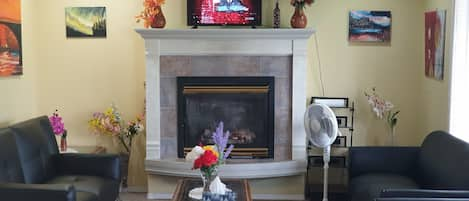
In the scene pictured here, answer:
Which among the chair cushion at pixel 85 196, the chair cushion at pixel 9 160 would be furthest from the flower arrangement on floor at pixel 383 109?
the chair cushion at pixel 9 160

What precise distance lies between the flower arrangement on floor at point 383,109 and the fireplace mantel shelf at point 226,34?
972 millimetres

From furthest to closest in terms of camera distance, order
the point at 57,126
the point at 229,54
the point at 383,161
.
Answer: the point at 229,54 → the point at 57,126 → the point at 383,161

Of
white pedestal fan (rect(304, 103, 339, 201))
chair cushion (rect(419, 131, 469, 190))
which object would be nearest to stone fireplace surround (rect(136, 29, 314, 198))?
white pedestal fan (rect(304, 103, 339, 201))

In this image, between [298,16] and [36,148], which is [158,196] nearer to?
[36,148]

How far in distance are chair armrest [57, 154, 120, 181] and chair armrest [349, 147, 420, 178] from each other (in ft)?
6.77

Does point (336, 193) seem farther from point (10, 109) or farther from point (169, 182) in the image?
point (10, 109)

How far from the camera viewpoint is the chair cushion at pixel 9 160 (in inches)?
138

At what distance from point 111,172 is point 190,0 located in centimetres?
193

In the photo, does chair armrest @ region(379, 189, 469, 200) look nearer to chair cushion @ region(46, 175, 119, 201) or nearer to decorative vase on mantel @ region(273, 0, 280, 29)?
chair cushion @ region(46, 175, 119, 201)

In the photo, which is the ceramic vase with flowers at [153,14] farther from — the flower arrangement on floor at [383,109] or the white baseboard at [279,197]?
the flower arrangement on floor at [383,109]

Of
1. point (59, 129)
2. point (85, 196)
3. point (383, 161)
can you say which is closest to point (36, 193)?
point (85, 196)

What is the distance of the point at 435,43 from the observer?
15.0 ft

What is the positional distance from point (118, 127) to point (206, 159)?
7.06 ft

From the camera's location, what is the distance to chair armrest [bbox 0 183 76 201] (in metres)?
3.19
